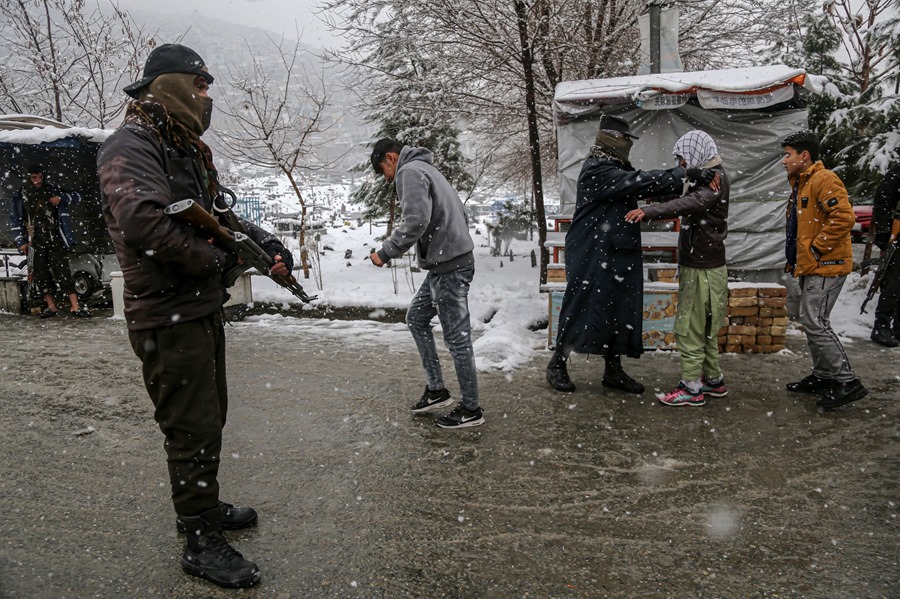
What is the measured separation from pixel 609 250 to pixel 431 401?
1.87 m

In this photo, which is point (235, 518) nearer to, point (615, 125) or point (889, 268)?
point (615, 125)

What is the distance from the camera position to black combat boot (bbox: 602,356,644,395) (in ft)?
16.4

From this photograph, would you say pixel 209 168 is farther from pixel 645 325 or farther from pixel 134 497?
pixel 645 325

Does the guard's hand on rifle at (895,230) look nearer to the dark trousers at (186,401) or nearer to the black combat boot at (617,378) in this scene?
the black combat boot at (617,378)

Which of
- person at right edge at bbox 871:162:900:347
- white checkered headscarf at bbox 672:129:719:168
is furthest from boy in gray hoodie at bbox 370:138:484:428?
person at right edge at bbox 871:162:900:347

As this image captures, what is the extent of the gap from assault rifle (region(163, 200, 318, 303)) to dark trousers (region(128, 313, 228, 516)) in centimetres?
33

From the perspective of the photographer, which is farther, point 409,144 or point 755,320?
point 409,144

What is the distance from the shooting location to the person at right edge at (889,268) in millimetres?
6328

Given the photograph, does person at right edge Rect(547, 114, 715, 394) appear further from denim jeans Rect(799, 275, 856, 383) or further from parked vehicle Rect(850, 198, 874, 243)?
parked vehicle Rect(850, 198, 874, 243)

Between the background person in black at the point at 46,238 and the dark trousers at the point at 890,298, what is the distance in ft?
34.4

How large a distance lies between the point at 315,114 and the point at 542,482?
36.6ft

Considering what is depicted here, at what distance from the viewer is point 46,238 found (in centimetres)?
862

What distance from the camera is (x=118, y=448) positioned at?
13.1 feet

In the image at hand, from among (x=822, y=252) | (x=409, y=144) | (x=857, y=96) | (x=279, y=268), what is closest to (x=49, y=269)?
(x=279, y=268)
